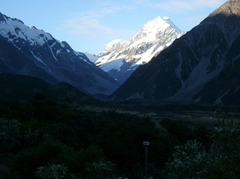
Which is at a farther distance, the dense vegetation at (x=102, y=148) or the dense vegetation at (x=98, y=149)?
the dense vegetation at (x=98, y=149)

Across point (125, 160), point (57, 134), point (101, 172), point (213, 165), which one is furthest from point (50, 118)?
point (213, 165)

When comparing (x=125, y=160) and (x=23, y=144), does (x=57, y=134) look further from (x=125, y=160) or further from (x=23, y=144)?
(x=125, y=160)

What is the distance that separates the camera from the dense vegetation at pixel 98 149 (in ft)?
52.2

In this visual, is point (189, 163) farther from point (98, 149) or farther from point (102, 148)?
point (102, 148)

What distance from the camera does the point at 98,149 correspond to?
4500cm

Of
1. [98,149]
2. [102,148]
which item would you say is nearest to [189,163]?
[98,149]

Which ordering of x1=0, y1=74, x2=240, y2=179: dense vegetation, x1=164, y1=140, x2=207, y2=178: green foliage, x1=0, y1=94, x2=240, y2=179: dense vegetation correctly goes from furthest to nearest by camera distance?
x1=164, y1=140, x2=207, y2=178: green foliage → x1=0, y1=94, x2=240, y2=179: dense vegetation → x1=0, y1=74, x2=240, y2=179: dense vegetation

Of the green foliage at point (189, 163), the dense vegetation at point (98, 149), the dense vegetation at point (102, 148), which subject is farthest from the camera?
the green foliage at point (189, 163)

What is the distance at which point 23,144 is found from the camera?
5772 centimetres

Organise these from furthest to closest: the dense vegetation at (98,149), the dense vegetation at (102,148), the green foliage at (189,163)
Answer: the green foliage at (189,163)
the dense vegetation at (98,149)
the dense vegetation at (102,148)

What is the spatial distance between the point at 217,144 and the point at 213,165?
106 centimetres

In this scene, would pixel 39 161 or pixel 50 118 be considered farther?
pixel 50 118

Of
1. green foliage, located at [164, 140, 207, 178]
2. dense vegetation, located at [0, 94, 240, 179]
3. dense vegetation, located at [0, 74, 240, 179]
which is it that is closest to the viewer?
dense vegetation, located at [0, 74, 240, 179]

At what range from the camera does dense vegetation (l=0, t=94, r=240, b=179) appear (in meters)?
15.9
